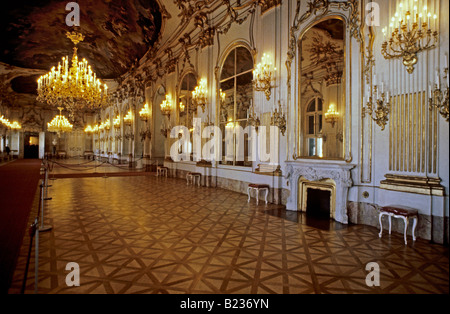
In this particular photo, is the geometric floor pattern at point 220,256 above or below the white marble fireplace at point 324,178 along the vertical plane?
below

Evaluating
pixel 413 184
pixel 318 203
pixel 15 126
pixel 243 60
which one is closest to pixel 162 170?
pixel 243 60

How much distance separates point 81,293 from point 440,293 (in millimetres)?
3362

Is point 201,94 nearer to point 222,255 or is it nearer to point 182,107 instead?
point 182,107

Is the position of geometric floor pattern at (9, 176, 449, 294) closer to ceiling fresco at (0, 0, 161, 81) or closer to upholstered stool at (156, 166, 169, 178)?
upholstered stool at (156, 166, 169, 178)

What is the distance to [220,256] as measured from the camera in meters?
3.30

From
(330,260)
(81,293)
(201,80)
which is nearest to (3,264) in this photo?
(81,293)

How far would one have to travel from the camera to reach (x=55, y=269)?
9.45ft

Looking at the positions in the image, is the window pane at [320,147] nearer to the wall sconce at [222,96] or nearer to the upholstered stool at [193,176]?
the wall sconce at [222,96]

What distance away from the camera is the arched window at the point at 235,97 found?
834 centimetres

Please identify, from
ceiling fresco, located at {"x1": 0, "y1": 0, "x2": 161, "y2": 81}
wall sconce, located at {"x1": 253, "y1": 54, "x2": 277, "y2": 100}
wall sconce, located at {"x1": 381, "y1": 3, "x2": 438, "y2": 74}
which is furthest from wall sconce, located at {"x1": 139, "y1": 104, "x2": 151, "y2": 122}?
wall sconce, located at {"x1": 381, "y1": 3, "x2": 438, "y2": 74}

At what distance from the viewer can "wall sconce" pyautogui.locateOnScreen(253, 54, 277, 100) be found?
6.69 m

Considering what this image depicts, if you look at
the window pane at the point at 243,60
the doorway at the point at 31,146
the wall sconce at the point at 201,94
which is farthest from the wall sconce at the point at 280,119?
the doorway at the point at 31,146

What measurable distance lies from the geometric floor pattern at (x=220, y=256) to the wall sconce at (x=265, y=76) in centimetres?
315

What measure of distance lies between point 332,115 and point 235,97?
144 inches
